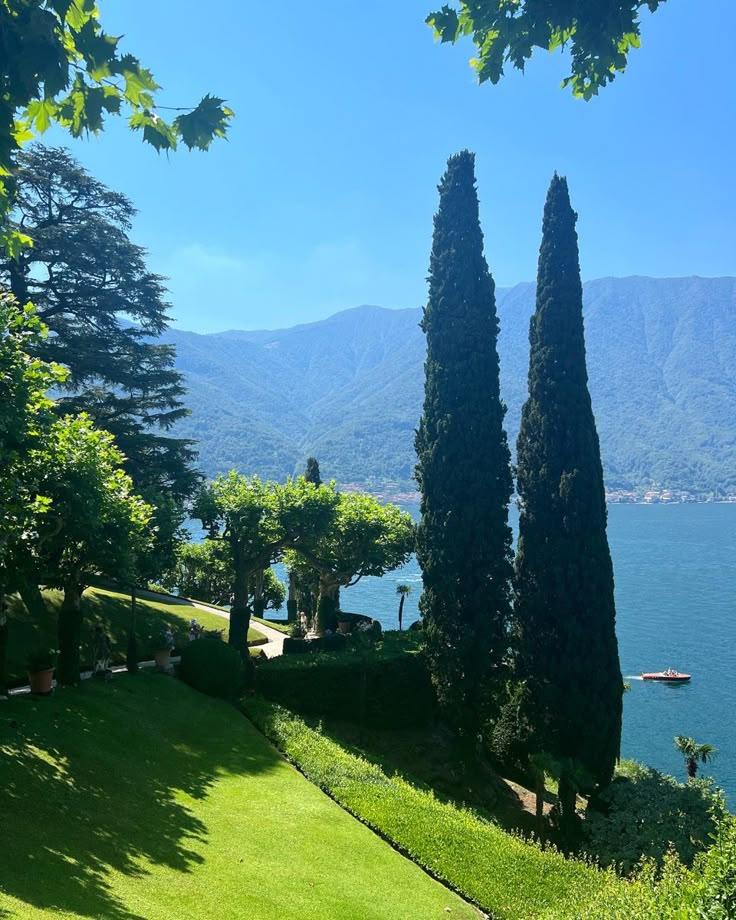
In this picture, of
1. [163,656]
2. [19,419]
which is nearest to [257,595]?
[163,656]

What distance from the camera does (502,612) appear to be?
2639cm

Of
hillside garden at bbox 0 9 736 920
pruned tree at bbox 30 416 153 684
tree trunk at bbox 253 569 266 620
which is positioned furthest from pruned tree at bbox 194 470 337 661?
tree trunk at bbox 253 569 266 620

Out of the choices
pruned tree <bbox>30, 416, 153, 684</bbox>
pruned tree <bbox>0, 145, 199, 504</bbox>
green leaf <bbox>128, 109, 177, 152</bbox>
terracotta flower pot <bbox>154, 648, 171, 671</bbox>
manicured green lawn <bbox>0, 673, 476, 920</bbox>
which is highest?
pruned tree <bbox>0, 145, 199, 504</bbox>

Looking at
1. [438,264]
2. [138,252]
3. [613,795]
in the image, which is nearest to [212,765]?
[613,795]

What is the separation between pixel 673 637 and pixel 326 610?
1781 inches

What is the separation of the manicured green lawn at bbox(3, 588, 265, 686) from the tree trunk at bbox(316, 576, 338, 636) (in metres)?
3.38

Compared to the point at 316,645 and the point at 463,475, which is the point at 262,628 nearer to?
the point at 316,645

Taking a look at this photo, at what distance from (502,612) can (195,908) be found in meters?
18.2

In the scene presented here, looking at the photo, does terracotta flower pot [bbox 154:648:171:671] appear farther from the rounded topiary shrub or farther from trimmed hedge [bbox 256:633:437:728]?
trimmed hedge [bbox 256:633:437:728]

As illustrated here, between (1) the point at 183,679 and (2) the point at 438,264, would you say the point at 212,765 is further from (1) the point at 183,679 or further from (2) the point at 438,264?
(2) the point at 438,264

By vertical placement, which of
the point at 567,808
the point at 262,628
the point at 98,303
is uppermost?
the point at 98,303

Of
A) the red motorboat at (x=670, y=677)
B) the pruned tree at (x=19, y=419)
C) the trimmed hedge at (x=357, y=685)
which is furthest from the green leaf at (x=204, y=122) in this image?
the red motorboat at (x=670, y=677)

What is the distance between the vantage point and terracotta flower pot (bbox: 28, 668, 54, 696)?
17.7 meters

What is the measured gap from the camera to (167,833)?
40.8ft
